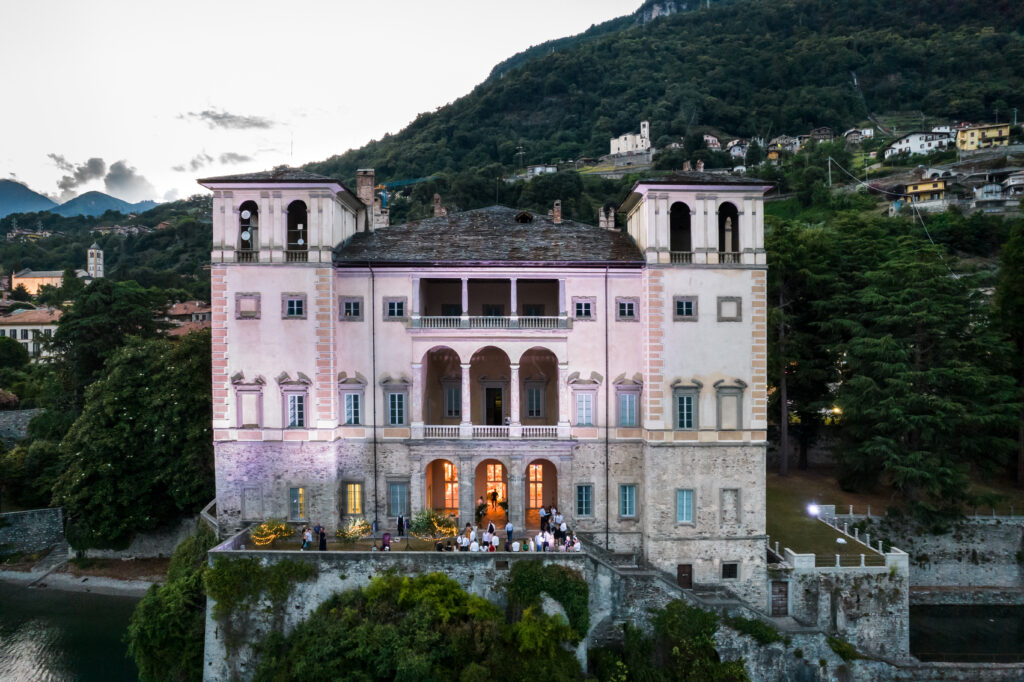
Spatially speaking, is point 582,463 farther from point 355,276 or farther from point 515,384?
point 355,276

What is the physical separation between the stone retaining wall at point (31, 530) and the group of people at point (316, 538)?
24468 mm

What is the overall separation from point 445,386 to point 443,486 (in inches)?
189

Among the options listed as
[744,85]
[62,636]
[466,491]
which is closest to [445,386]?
[466,491]

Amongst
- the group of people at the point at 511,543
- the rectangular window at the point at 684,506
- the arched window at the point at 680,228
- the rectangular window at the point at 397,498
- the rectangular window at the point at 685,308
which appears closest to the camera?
the group of people at the point at 511,543

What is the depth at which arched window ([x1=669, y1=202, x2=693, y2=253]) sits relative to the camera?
30.5m

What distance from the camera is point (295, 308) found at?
1104 inches

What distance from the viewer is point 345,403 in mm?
29391

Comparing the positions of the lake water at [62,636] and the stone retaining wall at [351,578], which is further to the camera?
the lake water at [62,636]

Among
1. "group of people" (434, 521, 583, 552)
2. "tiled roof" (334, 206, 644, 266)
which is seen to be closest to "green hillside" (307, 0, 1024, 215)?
"tiled roof" (334, 206, 644, 266)

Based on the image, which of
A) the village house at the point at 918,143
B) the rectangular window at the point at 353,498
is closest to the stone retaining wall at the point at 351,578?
the rectangular window at the point at 353,498

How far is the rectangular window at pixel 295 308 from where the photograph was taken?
2798cm

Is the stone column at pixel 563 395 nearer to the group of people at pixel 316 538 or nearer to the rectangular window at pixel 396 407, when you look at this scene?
the rectangular window at pixel 396 407

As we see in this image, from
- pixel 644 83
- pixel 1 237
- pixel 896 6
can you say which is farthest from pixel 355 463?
pixel 1 237

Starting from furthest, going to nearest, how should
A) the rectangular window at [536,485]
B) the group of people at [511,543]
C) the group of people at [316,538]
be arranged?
1. the rectangular window at [536,485]
2. the group of people at [316,538]
3. the group of people at [511,543]
